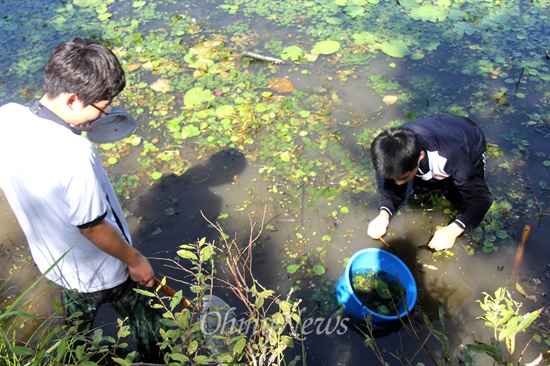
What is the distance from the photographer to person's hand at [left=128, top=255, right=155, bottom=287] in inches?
84.3

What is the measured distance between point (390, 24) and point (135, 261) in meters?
4.58

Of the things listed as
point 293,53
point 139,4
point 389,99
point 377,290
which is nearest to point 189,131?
point 293,53

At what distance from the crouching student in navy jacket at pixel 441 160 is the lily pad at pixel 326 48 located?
2313mm

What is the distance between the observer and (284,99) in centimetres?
452

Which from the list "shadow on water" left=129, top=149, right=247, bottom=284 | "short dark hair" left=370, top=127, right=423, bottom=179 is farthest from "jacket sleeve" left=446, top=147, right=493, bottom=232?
"shadow on water" left=129, top=149, right=247, bottom=284

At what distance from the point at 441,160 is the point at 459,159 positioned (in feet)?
0.36

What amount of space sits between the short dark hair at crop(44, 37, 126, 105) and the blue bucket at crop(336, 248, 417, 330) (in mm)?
1829

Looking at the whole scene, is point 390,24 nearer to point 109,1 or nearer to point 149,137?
point 149,137

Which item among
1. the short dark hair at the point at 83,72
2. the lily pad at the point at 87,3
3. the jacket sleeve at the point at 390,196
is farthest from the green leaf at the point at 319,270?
the lily pad at the point at 87,3

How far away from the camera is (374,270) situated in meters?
3.09

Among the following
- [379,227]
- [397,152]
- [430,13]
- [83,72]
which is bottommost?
[379,227]

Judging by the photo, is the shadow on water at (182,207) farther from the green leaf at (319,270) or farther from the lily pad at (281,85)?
the lily pad at (281,85)

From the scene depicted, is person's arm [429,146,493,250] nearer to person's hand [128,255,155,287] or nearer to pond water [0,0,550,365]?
pond water [0,0,550,365]

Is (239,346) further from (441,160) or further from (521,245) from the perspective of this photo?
(521,245)
